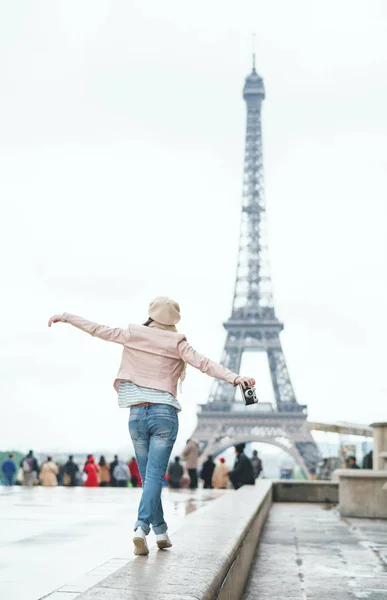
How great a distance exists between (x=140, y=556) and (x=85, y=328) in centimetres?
155

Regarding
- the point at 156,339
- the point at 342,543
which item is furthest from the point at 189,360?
the point at 342,543

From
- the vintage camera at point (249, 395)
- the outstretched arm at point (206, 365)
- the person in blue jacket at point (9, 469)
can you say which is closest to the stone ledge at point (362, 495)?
the outstretched arm at point (206, 365)

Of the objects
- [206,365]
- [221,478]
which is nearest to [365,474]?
[206,365]

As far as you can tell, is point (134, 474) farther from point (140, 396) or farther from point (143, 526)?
point (143, 526)

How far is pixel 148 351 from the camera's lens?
247 inches

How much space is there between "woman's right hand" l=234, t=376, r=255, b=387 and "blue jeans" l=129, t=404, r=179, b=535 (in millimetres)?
547

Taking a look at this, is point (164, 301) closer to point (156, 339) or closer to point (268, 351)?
point (156, 339)

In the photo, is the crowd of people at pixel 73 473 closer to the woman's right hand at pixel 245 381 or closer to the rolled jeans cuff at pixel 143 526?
the rolled jeans cuff at pixel 143 526

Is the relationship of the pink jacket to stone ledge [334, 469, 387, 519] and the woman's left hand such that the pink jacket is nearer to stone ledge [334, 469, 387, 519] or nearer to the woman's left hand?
the woman's left hand

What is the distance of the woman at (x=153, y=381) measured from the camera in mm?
5949

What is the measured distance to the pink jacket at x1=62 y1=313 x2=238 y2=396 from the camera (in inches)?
245

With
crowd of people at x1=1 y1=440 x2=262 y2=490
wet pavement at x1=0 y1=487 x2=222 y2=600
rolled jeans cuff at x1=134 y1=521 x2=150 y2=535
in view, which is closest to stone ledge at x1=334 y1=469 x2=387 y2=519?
wet pavement at x1=0 y1=487 x2=222 y2=600

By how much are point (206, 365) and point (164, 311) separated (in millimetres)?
536

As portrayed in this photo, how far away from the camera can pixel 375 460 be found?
17.0 meters
